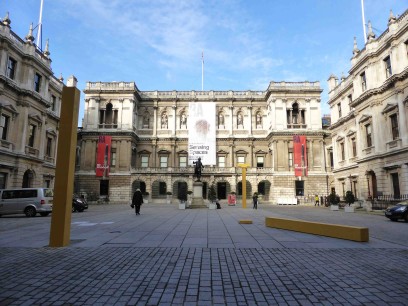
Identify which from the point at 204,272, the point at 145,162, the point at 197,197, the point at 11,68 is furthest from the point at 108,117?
the point at 204,272

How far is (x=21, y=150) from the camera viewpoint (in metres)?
26.0

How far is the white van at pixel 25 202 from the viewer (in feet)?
59.4

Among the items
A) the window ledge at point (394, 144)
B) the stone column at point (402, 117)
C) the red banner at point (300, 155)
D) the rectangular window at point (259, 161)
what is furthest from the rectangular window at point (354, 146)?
the rectangular window at point (259, 161)

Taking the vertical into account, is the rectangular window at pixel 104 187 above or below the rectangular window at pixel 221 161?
below

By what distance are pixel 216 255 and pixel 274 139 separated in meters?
38.1

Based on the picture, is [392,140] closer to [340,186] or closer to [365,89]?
[365,89]

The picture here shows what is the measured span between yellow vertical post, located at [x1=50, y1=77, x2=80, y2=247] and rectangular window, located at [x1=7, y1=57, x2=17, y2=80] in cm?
2194

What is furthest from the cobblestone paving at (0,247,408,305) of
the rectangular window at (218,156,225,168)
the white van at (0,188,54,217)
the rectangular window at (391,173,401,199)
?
the rectangular window at (218,156,225,168)

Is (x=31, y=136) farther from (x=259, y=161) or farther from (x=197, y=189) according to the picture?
(x=259, y=161)

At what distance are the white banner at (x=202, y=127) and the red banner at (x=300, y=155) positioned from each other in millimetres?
11922

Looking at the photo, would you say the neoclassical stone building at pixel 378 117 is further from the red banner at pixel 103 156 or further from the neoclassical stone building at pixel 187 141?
the red banner at pixel 103 156

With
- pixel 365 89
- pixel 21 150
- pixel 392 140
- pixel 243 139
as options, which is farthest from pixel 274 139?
pixel 21 150

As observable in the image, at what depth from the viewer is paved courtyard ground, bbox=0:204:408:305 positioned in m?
4.02

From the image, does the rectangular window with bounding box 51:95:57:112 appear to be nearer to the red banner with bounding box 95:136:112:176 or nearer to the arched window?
the red banner with bounding box 95:136:112:176
